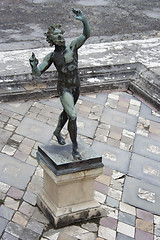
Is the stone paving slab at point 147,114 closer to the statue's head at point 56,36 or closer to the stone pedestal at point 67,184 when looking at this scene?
the stone pedestal at point 67,184

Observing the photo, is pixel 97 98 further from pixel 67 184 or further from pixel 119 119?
pixel 67 184

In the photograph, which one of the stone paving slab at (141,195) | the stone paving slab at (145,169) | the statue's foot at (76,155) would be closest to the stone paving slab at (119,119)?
the stone paving slab at (145,169)

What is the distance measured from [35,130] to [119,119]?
1.47 metres

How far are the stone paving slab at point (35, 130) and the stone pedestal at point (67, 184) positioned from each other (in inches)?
53.6

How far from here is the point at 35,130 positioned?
5883 mm

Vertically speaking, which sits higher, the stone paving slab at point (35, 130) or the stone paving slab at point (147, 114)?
the stone paving slab at point (35, 130)

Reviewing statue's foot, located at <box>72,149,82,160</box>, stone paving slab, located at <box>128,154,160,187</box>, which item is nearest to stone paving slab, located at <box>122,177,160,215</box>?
stone paving slab, located at <box>128,154,160,187</box>

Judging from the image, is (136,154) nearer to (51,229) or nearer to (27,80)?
(51,229)

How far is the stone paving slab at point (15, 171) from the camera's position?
4902 millimetres

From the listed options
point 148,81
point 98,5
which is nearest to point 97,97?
point 148,81

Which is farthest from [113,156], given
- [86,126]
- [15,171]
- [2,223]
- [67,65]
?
[67,65]

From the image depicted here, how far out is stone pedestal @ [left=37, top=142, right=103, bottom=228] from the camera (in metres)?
3.97

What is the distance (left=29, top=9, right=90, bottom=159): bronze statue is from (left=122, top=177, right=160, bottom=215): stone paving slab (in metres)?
1.31

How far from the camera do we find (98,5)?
1258 centimetres
